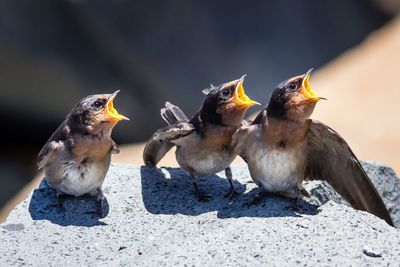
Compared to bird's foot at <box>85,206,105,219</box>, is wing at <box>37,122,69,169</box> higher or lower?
higher

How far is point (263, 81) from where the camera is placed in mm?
14273

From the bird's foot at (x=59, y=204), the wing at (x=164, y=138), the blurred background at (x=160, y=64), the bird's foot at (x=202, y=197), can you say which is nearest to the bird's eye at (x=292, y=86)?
the wing at (x=164, y=138)

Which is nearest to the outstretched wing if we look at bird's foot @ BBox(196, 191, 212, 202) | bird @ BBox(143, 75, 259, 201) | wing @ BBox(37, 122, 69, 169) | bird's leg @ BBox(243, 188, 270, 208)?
bird @ BBox(143, 75, 259, 201)

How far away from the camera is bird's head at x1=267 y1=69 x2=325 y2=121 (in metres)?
5.77

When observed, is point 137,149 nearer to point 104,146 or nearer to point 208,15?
point 208,15

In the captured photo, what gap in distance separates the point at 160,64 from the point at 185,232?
771cm

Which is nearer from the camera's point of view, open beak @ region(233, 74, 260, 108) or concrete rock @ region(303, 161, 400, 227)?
open beak @ region(233, 74, 260, 108)

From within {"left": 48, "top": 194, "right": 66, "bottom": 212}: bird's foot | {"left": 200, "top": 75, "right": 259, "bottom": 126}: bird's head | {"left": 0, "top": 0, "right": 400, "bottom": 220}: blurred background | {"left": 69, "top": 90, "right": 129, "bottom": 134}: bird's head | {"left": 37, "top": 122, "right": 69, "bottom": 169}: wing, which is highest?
{"left": 69, "top": 90, "right": 129, "bottom": 134}: bird's head

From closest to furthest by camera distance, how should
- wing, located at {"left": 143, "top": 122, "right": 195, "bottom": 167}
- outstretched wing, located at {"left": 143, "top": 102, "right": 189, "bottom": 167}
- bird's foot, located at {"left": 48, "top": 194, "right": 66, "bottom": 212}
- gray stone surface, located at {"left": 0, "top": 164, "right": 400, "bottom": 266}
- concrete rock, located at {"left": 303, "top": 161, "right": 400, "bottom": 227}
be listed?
gray stone surface, located at {"left": 0, "top": 164, "right": 400, "bottom": 266}, bird's foot, located at {"left": 48, "top": 194, "right": 66, "bottom": 212}, wing, located at {"left": 143, "top": 122, "right": 195, "bottom": 167}, concrete rock, located at {"left": 303, "top": 161, "right": 400, "bottom": 227}, outstretched wing, located at {"left": 143, "top": 102, "right": 189, "bottom": 167}

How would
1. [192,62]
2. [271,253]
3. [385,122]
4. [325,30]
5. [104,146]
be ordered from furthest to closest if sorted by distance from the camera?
[325,30] < [192,62] < [385,122] < [104,146] < [271,253]

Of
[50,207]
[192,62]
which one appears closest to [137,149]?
[192,62]

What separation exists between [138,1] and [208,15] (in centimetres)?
144

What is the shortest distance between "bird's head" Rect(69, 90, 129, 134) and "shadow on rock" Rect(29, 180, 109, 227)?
0.51 m

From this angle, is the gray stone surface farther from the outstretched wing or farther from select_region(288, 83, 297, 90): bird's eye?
select_region(288, 83, 297, 90): bird's eye
